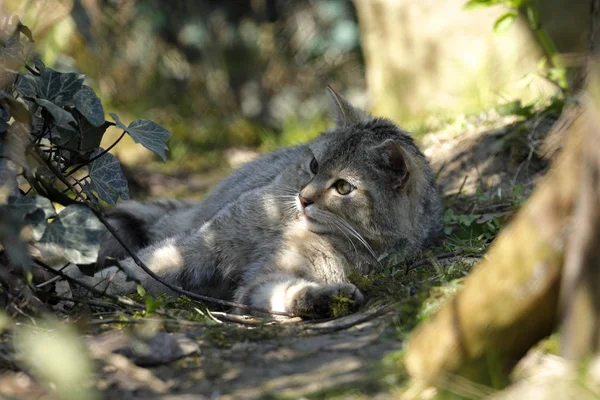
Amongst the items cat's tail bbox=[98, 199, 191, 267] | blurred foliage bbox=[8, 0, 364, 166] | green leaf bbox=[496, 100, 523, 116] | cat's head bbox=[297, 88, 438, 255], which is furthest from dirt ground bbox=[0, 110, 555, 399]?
blurred foliage bbox=[8, 0, 364, 166]

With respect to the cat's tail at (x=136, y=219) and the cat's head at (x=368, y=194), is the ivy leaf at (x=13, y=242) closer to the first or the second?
the cat's head at (x=368, y=194)

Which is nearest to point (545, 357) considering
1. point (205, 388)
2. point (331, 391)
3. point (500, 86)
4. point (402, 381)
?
point (402, 381)

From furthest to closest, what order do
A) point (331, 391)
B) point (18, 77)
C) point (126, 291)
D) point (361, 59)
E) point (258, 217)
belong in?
1. point (361, 59)
2. point (258, 217)
3. point (126, 291)
4. point (18, 77)
5. point (331, 391)

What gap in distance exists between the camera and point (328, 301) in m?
2.68

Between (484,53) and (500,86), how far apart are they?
1.28 feet

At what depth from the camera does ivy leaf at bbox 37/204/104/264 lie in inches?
88.5

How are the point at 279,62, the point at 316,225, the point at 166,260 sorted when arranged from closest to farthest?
the point at 316,225, the point at 166,260, the point at 279,62

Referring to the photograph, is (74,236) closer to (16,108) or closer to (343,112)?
(16,108)

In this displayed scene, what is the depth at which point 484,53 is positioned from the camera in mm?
5922

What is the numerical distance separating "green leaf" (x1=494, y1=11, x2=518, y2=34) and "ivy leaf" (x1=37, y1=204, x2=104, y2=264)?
2.95 meters

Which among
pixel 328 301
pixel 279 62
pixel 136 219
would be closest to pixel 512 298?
pixel 328 301

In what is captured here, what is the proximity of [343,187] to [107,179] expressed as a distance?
110cm

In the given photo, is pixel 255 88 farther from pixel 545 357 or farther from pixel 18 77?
pixel 545 357

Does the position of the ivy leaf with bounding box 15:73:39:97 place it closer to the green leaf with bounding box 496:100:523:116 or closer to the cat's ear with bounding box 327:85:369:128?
the cat's ear with bounding box 327:85:369:128
